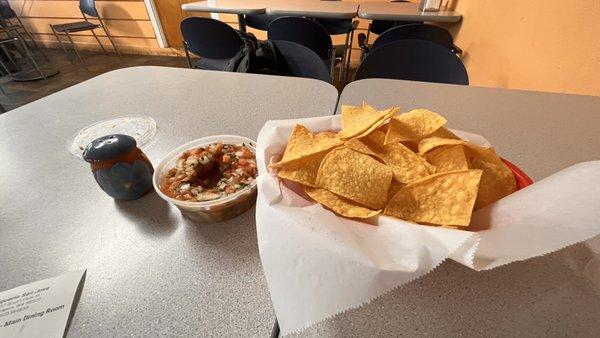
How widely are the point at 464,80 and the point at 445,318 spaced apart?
1.04m

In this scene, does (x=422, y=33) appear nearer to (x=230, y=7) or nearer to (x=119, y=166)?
(x=230, y=7)

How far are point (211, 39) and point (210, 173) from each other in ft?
4.88

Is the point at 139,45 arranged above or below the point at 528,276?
below

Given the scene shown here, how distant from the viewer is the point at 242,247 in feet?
1.56

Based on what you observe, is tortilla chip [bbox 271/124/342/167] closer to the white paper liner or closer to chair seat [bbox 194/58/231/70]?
the white paper liner

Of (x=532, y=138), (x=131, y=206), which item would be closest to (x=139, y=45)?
(x=131, y=206)

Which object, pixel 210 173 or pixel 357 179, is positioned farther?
pixel 210 173

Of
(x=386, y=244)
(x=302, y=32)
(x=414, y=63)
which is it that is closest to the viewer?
(x=386, y=244)

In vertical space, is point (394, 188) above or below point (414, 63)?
above

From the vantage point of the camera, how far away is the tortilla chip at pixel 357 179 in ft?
1.40

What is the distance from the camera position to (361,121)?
524 mm

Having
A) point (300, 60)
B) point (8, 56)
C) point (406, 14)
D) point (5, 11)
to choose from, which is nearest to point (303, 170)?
point (300, 60)

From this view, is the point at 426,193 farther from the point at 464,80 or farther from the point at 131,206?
the point at 464,80

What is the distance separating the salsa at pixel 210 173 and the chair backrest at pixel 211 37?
135 centimetres
